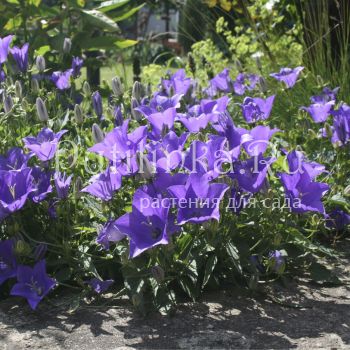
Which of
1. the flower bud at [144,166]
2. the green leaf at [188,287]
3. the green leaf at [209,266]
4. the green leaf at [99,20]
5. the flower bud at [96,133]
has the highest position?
the green leaf at [99,20]

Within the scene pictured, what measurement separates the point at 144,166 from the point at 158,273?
13.0 inches

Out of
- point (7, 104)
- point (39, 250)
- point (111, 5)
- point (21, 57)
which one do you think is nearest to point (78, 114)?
point (7, 104)

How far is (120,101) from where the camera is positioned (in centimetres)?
317

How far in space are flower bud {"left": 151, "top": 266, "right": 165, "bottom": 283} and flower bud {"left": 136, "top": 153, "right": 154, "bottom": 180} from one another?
29 cm

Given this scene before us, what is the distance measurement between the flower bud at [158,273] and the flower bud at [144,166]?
0.29 meters

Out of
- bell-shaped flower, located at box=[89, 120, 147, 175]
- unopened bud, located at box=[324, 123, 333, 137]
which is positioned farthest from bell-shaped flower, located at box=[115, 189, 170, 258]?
unopened bud, located at box=[324, 123, 333, 137]

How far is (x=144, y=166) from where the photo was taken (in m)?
2.11

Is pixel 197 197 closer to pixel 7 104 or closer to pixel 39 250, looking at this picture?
pixel 39 250

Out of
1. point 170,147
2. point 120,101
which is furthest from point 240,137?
point 120,101

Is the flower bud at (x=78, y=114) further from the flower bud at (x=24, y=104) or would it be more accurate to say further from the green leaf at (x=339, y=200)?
the green leaf at (x=339, y=200)

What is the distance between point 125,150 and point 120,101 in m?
0.94

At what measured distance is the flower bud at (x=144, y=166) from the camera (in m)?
2.10

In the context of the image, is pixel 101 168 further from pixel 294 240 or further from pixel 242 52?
pixel 242 52

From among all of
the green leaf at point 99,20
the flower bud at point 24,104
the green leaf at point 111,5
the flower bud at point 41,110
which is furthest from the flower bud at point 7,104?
the green leaf at point 111,5
